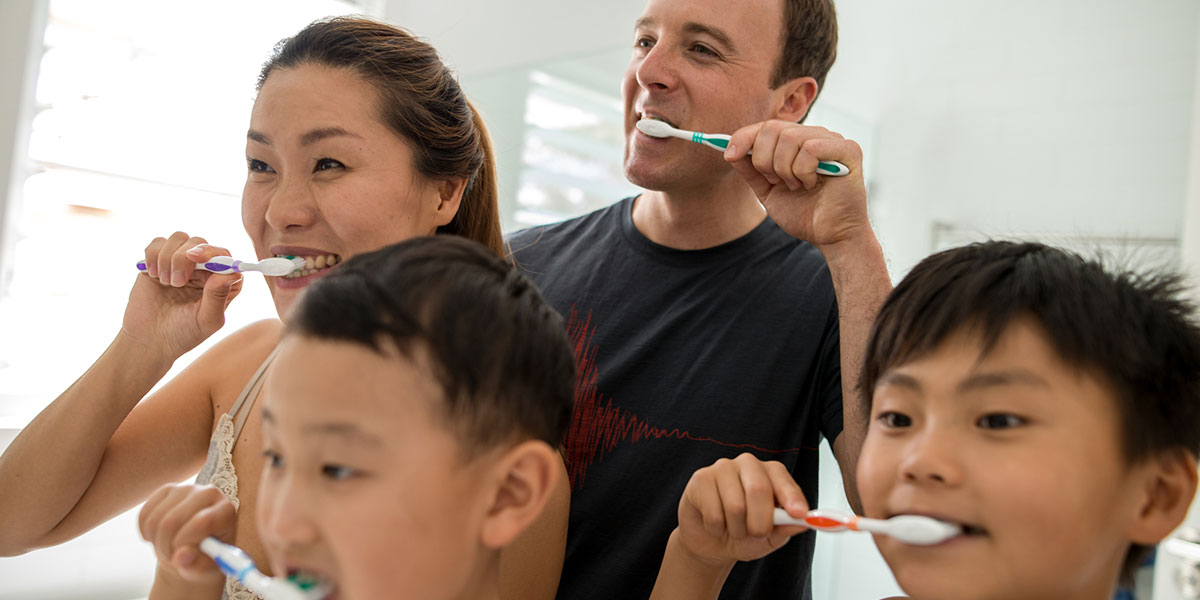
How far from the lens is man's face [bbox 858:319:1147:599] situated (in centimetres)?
58

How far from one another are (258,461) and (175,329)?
0.64 ft

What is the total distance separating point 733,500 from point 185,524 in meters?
0.43

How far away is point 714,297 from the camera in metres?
1.20

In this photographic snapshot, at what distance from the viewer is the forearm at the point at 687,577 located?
2.52 ft

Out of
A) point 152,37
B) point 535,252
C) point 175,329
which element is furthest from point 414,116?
point 152,37

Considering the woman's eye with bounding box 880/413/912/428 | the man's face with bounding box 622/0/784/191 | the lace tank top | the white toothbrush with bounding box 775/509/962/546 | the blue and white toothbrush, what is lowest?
the lace tank top

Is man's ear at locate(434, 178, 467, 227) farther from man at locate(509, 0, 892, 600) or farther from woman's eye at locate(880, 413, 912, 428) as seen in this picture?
woman's eye at locate(880, 413, 912, 428)

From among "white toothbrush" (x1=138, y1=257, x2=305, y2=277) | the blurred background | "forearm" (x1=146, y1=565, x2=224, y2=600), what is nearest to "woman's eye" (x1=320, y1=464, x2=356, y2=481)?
"forearm" (x1=146, y1=565, x2=224, y2=600)

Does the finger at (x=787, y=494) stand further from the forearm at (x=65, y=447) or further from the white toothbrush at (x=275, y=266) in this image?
the forearm at (x=65, y=447)

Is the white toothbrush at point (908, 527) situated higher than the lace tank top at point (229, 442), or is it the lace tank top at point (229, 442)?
the white toothbrush at point (908, 527)

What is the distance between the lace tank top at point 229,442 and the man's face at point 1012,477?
0.67 metres

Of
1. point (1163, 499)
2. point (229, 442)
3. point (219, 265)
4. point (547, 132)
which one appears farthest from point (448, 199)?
point (547, 132)

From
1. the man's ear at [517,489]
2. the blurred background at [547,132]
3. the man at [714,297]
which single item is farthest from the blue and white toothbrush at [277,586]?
the blurred background at [547,132]

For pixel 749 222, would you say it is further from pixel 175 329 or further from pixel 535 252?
pixel 175 329
